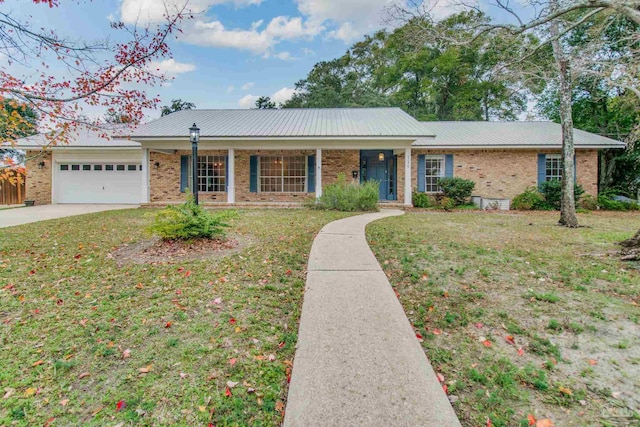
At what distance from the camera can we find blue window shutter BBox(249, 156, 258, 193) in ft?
45.1

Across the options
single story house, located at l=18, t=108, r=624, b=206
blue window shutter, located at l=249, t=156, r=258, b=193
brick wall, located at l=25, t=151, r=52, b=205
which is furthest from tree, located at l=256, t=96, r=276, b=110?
brick wall, located at l=25, t=151, r=52, b=205

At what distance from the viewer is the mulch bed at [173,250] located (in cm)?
493

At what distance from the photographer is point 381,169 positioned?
14.4m

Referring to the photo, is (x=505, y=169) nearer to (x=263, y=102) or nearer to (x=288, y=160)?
(x=288, y=160)

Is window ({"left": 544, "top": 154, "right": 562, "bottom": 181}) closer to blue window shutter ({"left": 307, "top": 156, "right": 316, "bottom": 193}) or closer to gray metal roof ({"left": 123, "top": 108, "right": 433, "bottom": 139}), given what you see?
gray metal roof ({"left": 123, "top": 108, "right": 433, "bottom": 139})

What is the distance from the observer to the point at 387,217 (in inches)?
379

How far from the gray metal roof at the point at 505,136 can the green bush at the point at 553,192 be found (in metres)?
1.59

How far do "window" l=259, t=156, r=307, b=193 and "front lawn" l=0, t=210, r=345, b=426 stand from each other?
29.8ft

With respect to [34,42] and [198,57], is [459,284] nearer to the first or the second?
[34,42]

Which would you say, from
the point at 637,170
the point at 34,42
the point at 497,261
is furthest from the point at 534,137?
the point at 34,42

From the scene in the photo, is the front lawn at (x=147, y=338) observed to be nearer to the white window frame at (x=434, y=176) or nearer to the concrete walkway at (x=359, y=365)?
the concrete walkway at (x=359, y=365)

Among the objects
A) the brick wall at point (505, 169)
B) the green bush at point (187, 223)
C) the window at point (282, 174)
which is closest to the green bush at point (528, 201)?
the brick wall at point (505, 169)

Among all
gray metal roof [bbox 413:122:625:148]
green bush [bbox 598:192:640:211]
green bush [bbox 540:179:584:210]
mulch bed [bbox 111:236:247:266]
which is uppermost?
gray metal roof [bbox 413:122:625:148]

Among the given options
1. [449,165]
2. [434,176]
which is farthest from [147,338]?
[449,165]
